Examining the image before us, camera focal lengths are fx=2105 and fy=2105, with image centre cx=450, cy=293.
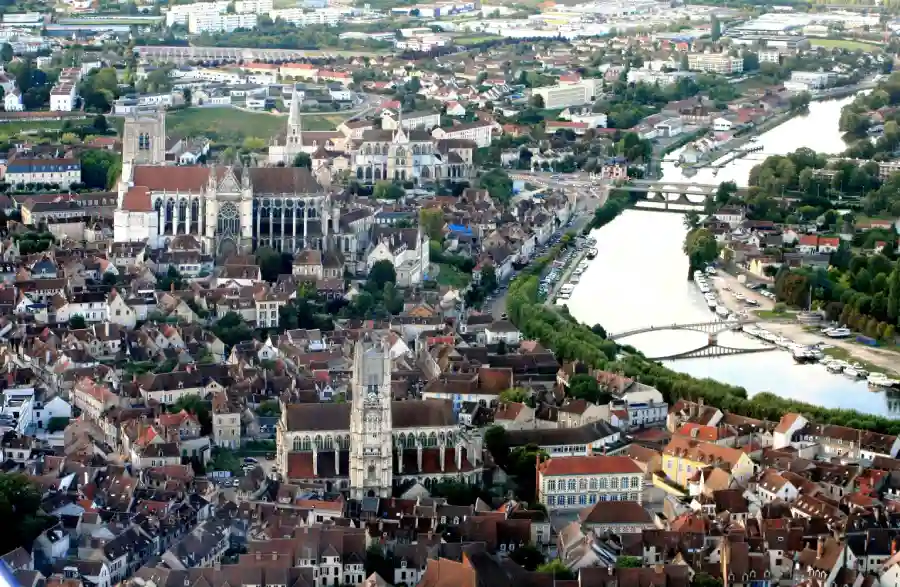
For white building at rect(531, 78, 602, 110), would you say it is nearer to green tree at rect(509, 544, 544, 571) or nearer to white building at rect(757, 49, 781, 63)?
white building at rect(757, 49, 781, 63)

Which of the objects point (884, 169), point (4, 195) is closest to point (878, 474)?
point (4, 195)

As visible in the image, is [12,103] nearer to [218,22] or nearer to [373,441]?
[218,22]

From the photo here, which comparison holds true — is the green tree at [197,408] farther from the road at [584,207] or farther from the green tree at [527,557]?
the road at [584,207]

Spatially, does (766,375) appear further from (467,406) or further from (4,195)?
(4,195)

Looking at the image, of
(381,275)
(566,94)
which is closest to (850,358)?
(381,275)

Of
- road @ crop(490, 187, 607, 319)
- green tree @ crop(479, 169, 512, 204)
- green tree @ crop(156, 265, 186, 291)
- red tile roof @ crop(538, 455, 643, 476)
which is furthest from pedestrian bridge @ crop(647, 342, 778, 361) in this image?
green tree @ crop(479, 169, 512, 204)

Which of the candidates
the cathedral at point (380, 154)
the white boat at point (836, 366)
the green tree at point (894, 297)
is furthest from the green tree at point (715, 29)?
the white boat at point (836, 366)
